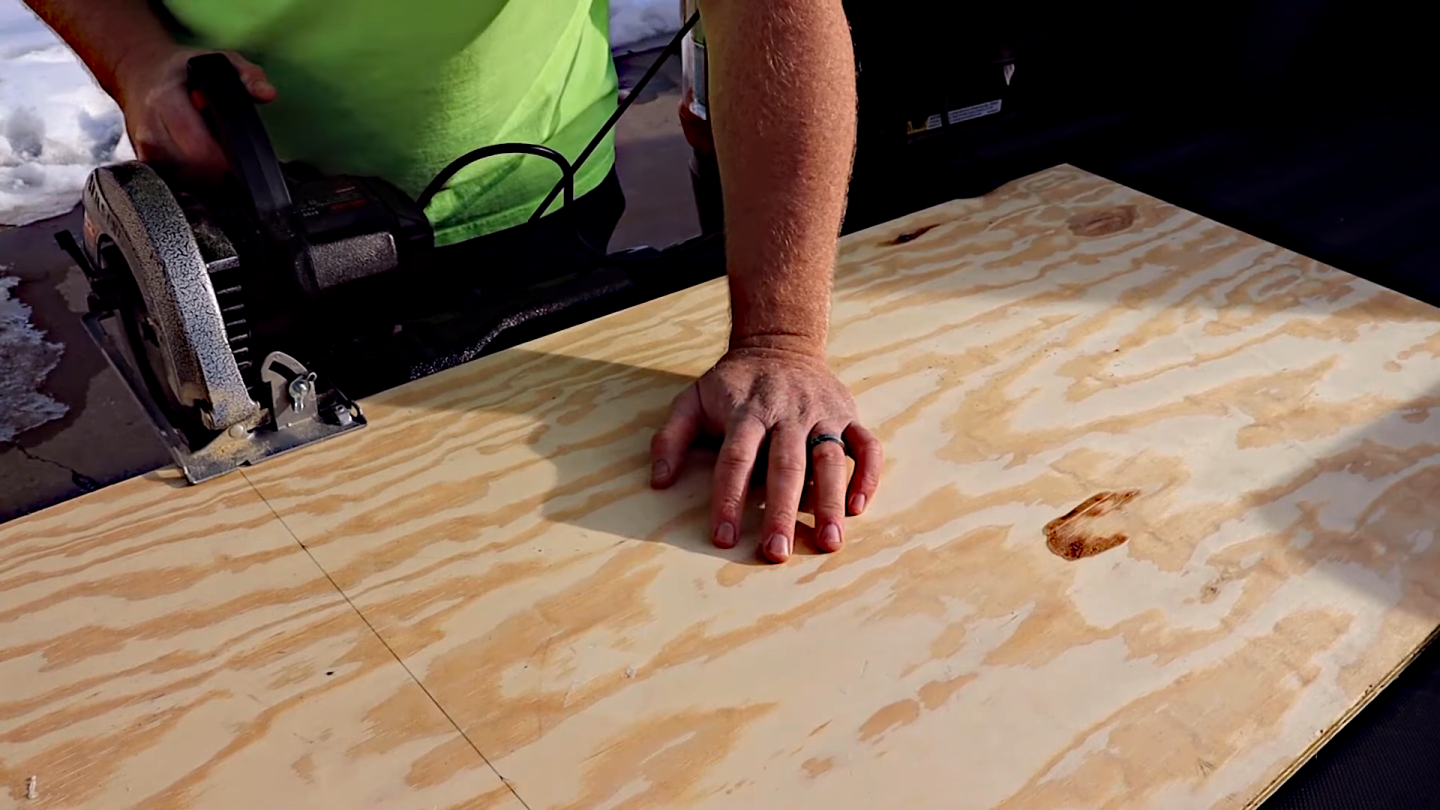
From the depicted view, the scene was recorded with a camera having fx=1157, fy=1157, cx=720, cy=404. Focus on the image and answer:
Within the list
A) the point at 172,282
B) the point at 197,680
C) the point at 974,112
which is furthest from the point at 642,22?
the point at 197,680

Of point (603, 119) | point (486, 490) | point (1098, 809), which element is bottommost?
point (1098, 809)

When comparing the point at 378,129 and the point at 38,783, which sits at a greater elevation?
the point at 378,129

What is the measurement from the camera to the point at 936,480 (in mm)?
1306

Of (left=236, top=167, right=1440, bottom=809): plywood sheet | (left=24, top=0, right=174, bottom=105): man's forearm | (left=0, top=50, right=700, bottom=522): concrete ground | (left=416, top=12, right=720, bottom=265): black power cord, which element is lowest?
(left=0, top=50, right=700, bottom=522): concrete ground

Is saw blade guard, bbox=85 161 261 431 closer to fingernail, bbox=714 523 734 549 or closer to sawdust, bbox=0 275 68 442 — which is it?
fingernail, bbox=714 523 734 549

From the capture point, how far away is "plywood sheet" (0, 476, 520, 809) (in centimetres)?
95

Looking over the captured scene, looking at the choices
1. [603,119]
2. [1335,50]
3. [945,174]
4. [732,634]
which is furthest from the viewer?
[1335,50]

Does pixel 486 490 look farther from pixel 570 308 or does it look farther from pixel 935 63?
pixel 935 63

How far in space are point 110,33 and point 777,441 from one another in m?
1.03

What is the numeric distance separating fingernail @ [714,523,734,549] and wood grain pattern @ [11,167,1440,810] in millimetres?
16

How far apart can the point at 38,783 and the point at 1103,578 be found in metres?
0.98

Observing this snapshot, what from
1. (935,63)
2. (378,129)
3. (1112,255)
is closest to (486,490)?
(378,129)

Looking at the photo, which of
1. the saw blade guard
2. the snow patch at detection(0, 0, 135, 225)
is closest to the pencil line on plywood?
the saw blade guard

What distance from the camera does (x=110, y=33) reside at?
59.1 inches
